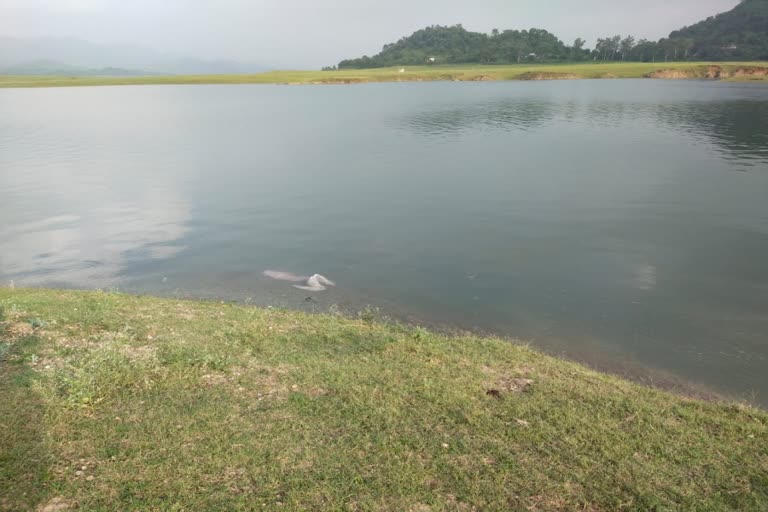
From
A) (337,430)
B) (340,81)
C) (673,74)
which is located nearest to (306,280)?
(337,430)

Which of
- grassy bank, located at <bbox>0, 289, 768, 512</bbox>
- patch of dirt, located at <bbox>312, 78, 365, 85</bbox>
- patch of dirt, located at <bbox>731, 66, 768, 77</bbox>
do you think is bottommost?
grassy bank, located at <bbox>0, 289, 768, 512</bbox>

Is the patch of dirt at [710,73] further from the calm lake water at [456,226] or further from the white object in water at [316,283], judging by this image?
the white object in water at [316,283]

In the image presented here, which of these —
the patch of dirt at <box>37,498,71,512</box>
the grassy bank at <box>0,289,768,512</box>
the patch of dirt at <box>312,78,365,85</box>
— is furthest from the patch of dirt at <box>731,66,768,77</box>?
the patch of dirt at <box>37,498,71,512</box>

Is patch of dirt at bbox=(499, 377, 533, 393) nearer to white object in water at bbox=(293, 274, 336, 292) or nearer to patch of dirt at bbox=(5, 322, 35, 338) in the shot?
white object in water at bbox=(293, 274, 336, 292)

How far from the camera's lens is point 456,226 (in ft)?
88.1

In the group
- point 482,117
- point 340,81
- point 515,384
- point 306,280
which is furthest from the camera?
point 340,81

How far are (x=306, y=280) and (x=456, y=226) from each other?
9777 millimetres

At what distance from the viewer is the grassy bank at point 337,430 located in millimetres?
7035

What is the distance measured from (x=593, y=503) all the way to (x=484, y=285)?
12.6 m

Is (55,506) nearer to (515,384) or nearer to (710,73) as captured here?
(515,384)

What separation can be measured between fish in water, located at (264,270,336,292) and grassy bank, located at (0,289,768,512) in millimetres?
7122

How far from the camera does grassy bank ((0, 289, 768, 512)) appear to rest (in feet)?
23.1

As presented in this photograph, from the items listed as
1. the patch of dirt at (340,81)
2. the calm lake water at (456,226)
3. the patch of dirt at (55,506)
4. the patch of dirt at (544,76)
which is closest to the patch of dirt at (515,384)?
the calm lake water at (456,226)

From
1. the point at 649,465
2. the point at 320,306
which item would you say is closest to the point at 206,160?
the point at 320,306
